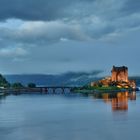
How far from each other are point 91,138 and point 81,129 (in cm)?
1131

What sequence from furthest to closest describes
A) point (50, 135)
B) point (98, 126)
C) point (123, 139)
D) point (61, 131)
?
point (98, 126)
point (61, 131)
point (50, 135)
point (123, 139)

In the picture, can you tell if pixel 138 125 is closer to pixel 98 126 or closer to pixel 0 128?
pixel 98 126

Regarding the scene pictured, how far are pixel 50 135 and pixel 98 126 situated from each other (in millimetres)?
14460

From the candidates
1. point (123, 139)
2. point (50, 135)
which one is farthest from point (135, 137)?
point (50, 135)

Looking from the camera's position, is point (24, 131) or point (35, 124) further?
point (35, 124)

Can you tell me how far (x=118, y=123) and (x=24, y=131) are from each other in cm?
1923

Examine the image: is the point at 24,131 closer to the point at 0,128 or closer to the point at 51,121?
the point at 0,128

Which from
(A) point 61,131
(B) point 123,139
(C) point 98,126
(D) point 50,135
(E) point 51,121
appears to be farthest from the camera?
(E) point 51,121

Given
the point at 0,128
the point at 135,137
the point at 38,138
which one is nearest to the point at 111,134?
the point at 135,137

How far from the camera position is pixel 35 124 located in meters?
88.3

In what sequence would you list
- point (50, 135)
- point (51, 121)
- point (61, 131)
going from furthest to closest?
point (51, 121) → point (61, 131) → point (50, 135)

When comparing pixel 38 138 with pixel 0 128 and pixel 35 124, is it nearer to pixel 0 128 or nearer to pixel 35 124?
pixel 0 128

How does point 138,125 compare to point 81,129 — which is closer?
point 81,129

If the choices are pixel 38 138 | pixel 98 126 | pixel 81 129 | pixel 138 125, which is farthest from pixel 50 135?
pixel 138 125
